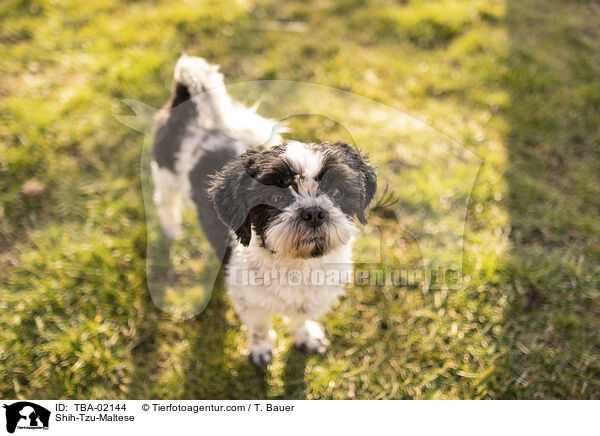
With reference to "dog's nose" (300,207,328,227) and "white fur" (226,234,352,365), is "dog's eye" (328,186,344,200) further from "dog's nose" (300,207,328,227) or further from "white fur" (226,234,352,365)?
"white fur" (226,234,352,365)

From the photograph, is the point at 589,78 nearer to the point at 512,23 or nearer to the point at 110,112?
the point at 512,23

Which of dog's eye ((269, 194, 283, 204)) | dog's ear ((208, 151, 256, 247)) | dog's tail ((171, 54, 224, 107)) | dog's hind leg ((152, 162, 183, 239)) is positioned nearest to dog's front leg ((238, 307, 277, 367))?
dog's ear ((208, 151, 256, 247))

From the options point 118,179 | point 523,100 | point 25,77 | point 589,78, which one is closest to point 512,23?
point 589,78

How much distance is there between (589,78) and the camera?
4465 mm

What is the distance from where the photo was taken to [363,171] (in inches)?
75.5

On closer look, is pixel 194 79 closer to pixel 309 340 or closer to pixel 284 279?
pixel 284 279

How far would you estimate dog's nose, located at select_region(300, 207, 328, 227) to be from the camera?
173cm

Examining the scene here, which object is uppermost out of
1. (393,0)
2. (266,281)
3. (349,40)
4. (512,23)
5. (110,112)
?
(393,0)

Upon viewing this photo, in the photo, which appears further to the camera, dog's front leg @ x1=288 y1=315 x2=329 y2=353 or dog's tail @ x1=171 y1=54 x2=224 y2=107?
dog's front leg @ x1=288 y1=315 x2=329 y2=353

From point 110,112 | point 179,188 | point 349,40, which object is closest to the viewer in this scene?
point 179,188

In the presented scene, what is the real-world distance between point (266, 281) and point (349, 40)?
3912 millimetres

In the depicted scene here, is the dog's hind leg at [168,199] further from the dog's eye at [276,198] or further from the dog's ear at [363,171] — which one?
the dog's ear at [363,171]

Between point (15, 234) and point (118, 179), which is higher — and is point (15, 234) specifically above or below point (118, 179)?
below

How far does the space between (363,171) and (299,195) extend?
38 cm
